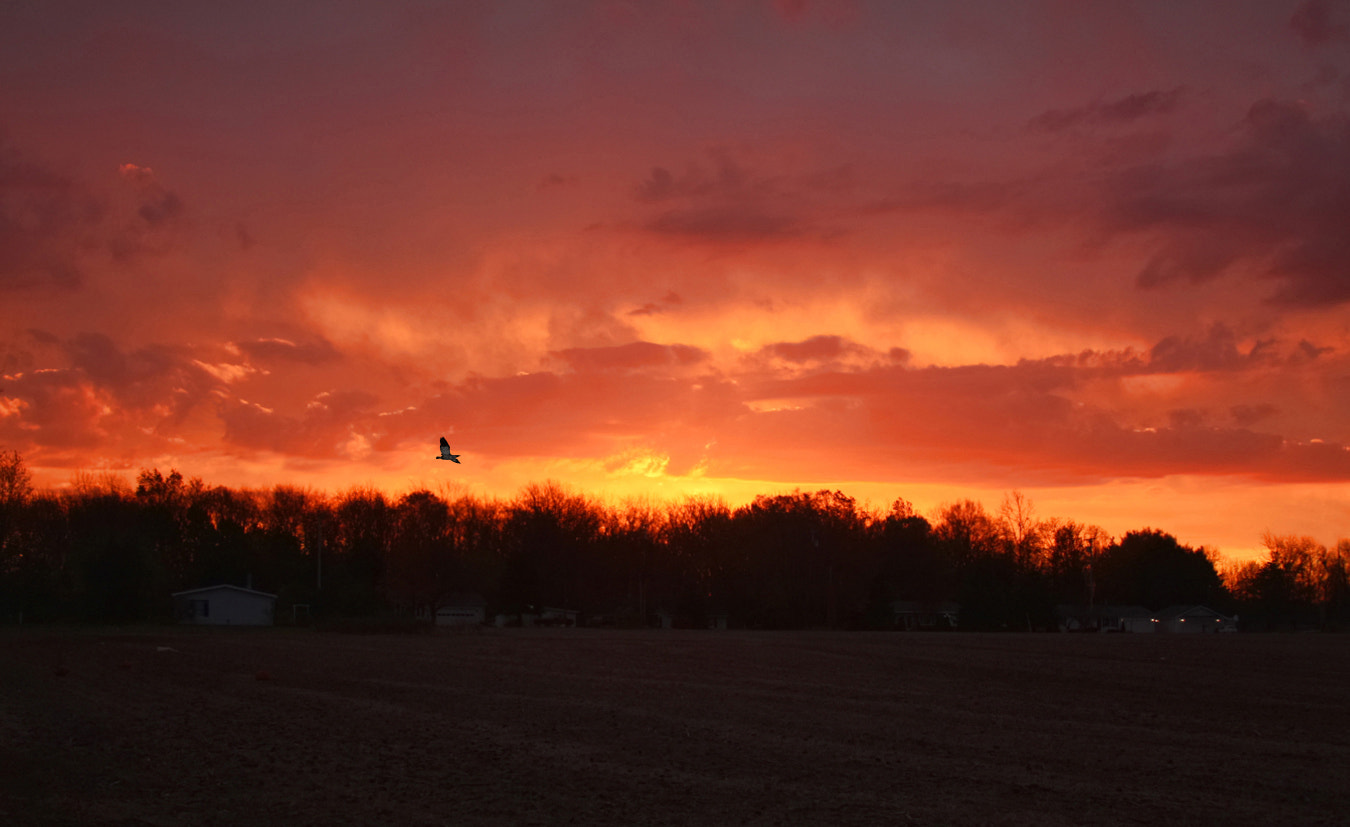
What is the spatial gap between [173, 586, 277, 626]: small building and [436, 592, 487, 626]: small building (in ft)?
82.8

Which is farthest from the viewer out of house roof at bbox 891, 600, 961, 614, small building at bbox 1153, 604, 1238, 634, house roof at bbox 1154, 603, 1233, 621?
house roof at bbox 1154, 603, 1233, 621

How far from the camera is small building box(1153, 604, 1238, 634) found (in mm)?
119562

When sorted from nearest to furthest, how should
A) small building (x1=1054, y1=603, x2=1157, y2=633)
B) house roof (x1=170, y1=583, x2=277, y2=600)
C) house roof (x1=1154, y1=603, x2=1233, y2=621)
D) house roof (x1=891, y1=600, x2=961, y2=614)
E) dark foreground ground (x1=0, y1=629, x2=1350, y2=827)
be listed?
dark foreground ground (x1=0, y1=629, x2=1350, y2=827)
house roof (x1=170, y1=583, x2=277, y2=600)
house roof (x1=891, y1=600, x2=961, y2=614)
small building (x1=1054, y1=603, x2=1157, y2=633)
house roof (x1=1154, y1=603, x2=1233, y2=621)

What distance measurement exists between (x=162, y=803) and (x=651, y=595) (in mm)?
103118

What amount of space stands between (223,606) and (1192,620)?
100 m

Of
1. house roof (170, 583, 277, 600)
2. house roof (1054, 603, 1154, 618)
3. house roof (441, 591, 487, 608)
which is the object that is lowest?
house roof (1054, 603, 1154, 618)

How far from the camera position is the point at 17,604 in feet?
245

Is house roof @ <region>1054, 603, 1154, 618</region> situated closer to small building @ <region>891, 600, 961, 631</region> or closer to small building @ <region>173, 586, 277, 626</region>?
small building @ <region>891, 600, 961, 631</region>

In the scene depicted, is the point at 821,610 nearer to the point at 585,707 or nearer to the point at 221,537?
the point at 221,537

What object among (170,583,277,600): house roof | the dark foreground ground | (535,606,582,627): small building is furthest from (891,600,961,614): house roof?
the dark foreground ground

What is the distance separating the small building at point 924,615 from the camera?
109312 mm

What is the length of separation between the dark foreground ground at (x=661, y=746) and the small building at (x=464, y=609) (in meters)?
73.4

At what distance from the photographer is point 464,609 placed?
108438 millimetres

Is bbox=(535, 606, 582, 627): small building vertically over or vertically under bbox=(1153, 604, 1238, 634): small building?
over
